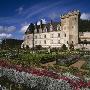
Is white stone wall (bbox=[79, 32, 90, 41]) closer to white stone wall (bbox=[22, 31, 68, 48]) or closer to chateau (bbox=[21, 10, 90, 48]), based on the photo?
chateau (bbox=[21, 10, 90, 48])

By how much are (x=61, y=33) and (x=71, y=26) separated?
3.99m

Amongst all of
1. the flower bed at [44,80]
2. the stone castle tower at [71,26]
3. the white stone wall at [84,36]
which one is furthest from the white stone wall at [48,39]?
the flower bed at [44,80]

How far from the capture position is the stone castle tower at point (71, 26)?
236ft

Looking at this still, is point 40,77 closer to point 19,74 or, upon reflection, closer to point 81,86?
point 19,74

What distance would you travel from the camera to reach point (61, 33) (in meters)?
75.6

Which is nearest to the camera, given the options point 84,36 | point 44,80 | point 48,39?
point 44,80

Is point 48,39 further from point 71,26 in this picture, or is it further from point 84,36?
point 84,36

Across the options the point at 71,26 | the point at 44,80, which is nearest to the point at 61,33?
the point at 71,26

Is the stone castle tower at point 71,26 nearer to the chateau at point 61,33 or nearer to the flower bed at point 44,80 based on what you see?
the chateau at point 61,33

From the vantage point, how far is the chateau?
237 feet

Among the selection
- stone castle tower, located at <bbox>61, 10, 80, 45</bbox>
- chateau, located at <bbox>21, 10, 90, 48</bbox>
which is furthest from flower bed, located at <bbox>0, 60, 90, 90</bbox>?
stone castle tower, located at <bbox>61, 10, 80, 45</bbox>

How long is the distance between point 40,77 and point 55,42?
63309 mm

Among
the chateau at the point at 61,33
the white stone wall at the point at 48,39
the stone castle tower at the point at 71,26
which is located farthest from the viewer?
the white stone wall at the point at 48,39

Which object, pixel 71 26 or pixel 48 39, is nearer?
pixel 71 26
